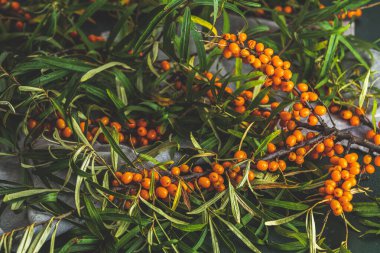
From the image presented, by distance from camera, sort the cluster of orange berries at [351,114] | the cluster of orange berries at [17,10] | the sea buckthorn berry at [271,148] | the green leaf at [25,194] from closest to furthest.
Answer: the green leaf at [25,194] → the sea buckthorn berry at [271,148] → the cluster of orange berries at [351,114] → the cluster of orange berries at [17,10]

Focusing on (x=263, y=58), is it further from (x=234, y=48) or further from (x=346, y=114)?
(x=346, y=114)

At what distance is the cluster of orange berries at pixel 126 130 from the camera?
1285 mm

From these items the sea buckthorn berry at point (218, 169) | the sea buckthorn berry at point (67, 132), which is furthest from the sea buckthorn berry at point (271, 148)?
the sea buckthorn berry at point (67, 132)

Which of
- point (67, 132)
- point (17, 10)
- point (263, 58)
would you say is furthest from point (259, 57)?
point (17, 10)

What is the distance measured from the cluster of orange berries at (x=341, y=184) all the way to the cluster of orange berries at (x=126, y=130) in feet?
1.30

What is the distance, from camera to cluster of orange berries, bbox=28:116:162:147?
50.6 inches

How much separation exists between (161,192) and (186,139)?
19 centimetres

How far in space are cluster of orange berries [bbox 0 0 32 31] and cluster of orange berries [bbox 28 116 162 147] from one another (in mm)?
431

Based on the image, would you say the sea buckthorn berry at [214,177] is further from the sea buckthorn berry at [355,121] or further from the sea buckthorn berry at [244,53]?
the sea buckthorn berry at [355,121]

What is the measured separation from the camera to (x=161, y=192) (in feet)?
3.79

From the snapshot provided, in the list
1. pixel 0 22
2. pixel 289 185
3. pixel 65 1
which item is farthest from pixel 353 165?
pixel 0 22

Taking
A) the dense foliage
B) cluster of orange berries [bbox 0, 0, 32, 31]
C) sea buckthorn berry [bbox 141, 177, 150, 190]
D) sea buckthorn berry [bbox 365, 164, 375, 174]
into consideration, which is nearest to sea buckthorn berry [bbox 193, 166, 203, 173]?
the dense foliage

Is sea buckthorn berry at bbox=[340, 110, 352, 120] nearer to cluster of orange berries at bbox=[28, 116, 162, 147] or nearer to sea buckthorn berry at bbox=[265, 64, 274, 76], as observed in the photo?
sea buckthorn berry at bbox=[265, 64, 274, 76]

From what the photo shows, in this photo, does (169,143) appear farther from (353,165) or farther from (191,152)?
(353,165)
